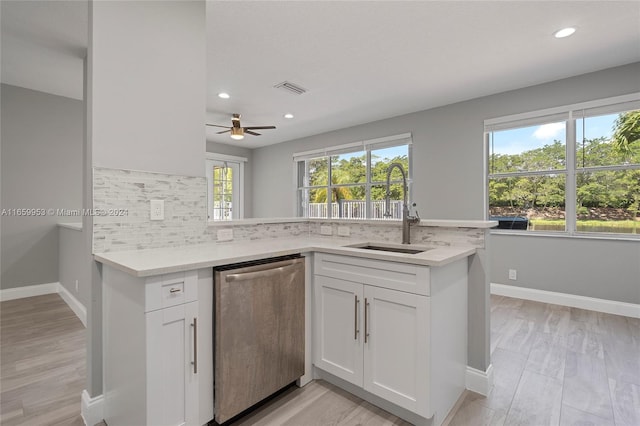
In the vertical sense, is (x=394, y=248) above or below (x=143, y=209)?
below

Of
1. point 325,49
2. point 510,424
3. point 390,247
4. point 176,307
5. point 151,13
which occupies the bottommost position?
point 510,424

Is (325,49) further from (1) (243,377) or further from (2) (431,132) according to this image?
(1) (243,377)

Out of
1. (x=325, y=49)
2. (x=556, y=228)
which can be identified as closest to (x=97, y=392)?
(x=325, y=49)

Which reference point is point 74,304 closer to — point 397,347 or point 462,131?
point 397,347

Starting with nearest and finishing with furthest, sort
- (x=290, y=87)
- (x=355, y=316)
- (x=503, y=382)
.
Result: (x=355, y=316) → (x=503, y=382) → (x=290, y=87)

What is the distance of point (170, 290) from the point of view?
4.36 ft

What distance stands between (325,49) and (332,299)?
2.30 metres

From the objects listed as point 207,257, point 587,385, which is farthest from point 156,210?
point 587,385

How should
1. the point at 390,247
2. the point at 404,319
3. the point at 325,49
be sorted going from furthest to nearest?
the point at 325,49, the point at 390,247, the point at 404,319

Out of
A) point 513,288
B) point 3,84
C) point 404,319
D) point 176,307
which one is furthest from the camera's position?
point 513,288

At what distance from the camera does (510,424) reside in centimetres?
163

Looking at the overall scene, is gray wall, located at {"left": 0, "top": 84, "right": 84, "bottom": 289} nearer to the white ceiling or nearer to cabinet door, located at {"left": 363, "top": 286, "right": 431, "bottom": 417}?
the white ceiling

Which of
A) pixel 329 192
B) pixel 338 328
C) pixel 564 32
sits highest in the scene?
pixel 564 32

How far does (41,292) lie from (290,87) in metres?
4.22
